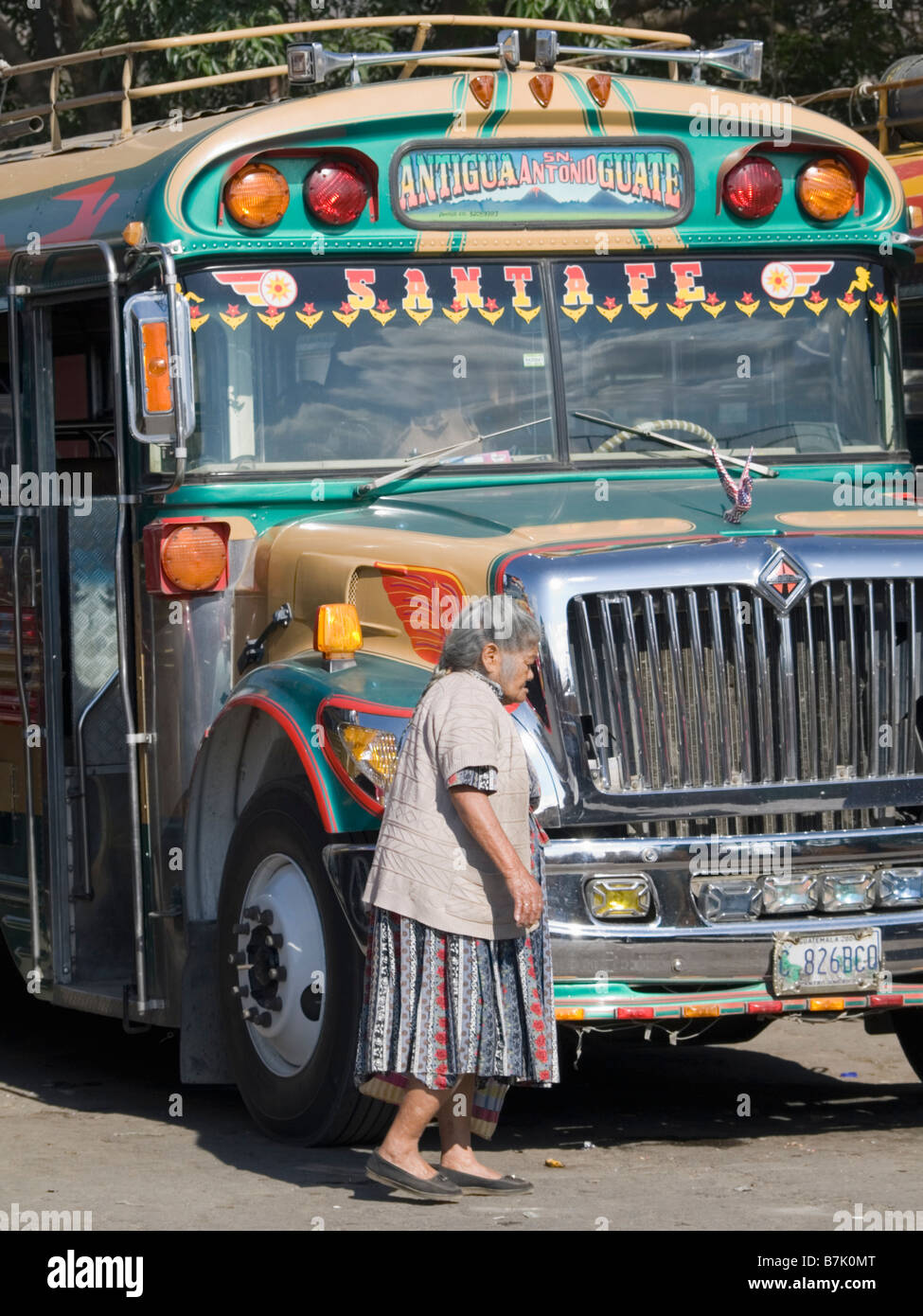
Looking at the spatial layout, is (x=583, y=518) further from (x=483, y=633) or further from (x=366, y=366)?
(x=366, y=366)

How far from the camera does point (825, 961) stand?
19.6 feet

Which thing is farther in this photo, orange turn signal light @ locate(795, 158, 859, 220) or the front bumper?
orange turn signal light @ locate(795, 158, 859, 220)

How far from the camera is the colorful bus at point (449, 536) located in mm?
5891

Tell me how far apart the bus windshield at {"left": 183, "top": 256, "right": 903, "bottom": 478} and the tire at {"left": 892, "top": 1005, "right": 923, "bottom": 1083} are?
171cm

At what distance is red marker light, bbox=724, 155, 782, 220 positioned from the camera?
23.5ft

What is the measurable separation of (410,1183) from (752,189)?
319 cm

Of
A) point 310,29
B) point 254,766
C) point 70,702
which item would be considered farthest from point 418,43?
point 254,766

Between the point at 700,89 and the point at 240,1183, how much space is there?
345 centimetres

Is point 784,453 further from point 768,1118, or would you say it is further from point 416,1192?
point 416,1192

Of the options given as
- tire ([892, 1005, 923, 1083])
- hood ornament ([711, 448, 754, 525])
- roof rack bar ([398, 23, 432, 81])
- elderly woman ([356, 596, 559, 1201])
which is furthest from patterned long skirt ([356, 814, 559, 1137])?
roof rack bar ([398, 23, 432, 81])

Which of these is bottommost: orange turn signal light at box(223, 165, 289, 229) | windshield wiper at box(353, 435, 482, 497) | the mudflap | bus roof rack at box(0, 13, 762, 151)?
the mudflap

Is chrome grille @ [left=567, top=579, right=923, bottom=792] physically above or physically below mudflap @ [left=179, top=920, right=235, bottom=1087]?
above

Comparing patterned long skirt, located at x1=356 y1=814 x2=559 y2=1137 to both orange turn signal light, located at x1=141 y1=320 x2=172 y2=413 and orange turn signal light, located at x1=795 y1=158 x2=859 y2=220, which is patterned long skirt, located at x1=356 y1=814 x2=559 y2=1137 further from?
orange turn signal light, located at x1=795 y1=158 x2=859 y2=220

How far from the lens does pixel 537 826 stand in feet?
18.6
